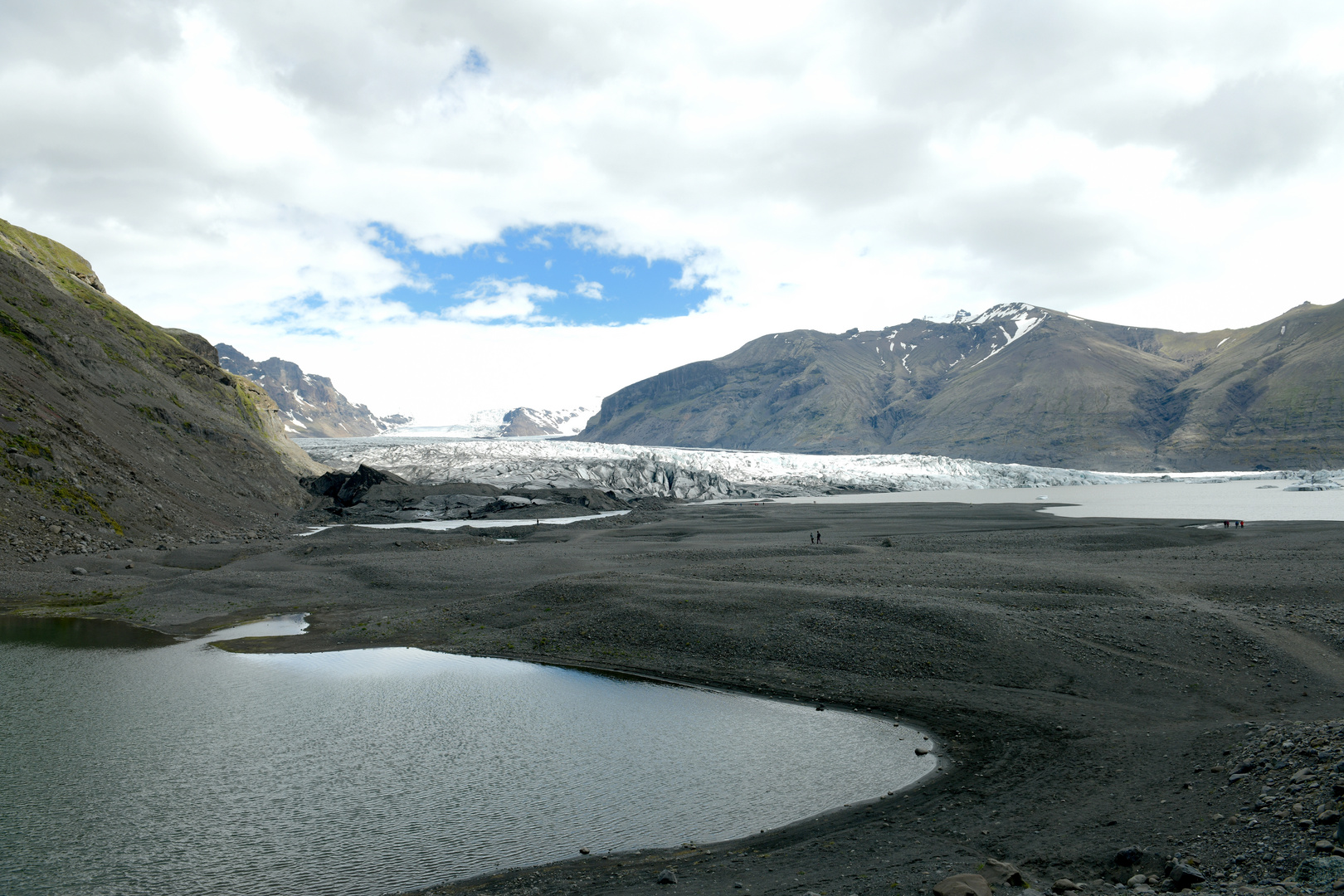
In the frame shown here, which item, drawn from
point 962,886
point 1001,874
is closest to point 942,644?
point 1001,874

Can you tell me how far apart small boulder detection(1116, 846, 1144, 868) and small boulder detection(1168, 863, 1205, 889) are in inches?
25.1

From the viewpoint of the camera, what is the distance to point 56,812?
9211mm

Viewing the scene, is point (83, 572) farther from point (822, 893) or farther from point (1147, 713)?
point (1147, 713)

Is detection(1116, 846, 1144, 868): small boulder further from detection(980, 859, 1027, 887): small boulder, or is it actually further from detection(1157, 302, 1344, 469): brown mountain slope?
detection(1157, 302, 1344, 469): brown mountain slope

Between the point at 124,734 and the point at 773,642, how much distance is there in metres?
13.2

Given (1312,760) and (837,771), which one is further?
(837,771)

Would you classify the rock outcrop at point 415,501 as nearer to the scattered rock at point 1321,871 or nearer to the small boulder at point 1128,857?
the small boulder at point 1128,857

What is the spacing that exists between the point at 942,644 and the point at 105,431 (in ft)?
146

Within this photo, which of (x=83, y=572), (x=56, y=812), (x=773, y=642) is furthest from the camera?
(x=83, y=572)

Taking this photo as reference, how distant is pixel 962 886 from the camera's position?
6770 millimetres

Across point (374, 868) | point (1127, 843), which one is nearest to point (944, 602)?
point (1127, 843)

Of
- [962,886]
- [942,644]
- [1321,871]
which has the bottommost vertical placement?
[942,644]

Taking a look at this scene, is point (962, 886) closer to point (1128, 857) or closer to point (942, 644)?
point (1128, 857)

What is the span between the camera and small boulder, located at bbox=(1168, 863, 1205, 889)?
6.67 meters
